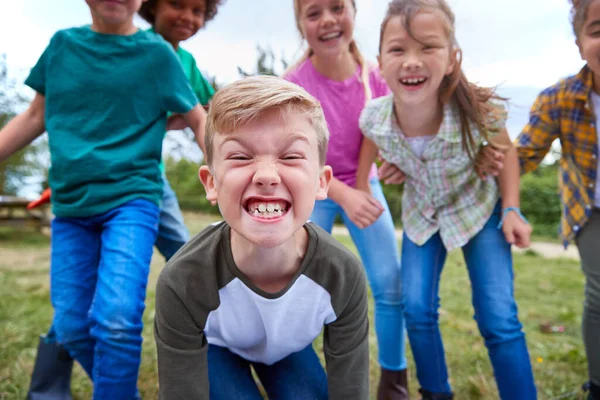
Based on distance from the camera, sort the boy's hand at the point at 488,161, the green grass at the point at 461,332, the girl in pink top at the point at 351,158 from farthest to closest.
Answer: the green grass at the point at 461,332, the girl in pink top at the point at 351,158, the boy's hand at the point at 488,161

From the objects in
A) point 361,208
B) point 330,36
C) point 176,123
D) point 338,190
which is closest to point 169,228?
point 176,123

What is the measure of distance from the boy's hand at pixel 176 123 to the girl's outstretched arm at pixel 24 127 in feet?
1.81

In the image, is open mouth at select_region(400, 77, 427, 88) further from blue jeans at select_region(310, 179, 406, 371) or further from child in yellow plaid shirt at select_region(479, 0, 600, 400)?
blue jeans at select_region(310, 179, 406, 371)

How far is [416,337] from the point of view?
2125 mm

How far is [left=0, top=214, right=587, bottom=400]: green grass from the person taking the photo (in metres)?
2.59

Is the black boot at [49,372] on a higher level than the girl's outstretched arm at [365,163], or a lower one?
lower

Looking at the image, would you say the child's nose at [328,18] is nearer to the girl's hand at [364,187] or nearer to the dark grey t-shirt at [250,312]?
the girl's hand at [364,187]

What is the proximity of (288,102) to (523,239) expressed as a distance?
1.22 meters

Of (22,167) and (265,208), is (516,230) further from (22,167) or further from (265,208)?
(22,167)

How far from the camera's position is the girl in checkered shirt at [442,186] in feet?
6.56

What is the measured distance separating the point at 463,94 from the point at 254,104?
1.15 metres

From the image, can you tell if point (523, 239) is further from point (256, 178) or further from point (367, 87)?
point (256, 178)

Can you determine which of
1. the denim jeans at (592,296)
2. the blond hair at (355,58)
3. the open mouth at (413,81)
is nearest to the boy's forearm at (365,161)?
the blond hair at (355,58)

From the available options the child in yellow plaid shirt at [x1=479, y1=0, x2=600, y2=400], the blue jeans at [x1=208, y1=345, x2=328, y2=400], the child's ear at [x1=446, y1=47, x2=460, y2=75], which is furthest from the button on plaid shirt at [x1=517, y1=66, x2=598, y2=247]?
the blue jeans at [x1=208, y1=345, x2=328, y2=400]
